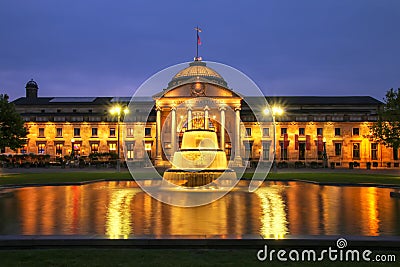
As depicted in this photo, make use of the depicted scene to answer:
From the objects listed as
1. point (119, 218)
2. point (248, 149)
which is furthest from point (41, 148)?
point (119, 218)

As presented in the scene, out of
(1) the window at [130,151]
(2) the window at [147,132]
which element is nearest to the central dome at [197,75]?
(2) the window at [147,132]

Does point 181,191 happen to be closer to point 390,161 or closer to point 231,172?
point 231,172

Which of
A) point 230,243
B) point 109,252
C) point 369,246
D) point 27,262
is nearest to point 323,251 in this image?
point 369,246

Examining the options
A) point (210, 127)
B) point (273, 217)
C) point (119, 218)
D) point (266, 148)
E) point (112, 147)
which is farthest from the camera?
point (112, 147)

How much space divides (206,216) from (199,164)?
13022mm

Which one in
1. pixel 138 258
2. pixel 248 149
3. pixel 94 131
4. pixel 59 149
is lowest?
pixel 138 258

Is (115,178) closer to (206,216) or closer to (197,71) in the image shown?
(206,216)

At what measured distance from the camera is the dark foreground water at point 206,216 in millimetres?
11633

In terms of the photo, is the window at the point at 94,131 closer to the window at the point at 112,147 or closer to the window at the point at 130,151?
the window at the point at 112,147

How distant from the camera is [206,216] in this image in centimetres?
1422

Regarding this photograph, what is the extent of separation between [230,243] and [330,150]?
80090mm

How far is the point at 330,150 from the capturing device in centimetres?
8631

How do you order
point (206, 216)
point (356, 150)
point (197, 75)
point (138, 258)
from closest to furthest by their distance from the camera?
1. point (138, 258)
2. point (206, 216)
3. point (356, 150)
4. point (197, 75)

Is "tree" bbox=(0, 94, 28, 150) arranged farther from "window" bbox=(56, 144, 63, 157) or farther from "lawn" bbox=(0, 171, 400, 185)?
"window" bbox=(56, 144, 63, 157)
